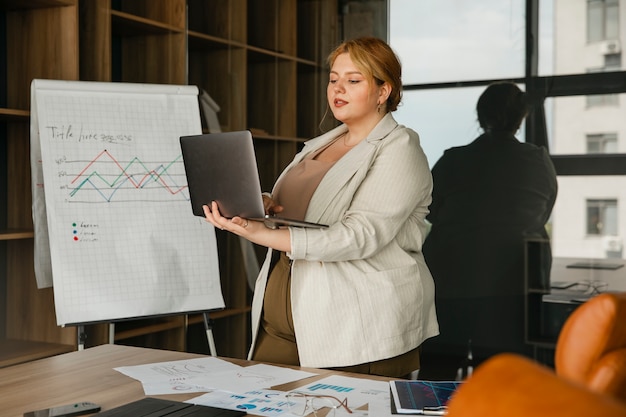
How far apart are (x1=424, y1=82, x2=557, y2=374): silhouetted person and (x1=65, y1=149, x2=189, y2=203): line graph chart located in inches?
51.1

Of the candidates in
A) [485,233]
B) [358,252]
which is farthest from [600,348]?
[485,233]

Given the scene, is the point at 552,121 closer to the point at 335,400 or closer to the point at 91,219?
→ the point at 91,219

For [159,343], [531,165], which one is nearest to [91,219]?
[159,343]

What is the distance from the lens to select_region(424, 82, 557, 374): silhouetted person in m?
3.52

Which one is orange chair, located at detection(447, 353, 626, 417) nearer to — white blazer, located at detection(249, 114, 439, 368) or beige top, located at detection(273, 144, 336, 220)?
white blazer, located at detection(249, 114, 439, 368)

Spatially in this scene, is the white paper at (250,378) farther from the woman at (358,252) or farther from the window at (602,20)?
the window at (602,20)

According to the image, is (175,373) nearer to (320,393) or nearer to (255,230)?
(320,393)

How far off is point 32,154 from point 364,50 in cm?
148

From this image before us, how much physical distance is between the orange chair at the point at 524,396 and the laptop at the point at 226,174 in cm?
148

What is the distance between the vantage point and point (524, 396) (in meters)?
0.47

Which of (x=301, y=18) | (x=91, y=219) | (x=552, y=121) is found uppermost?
(x=301, y=18)

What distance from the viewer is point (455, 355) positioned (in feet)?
12.2

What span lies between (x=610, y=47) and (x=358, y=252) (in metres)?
Answer: 1.96

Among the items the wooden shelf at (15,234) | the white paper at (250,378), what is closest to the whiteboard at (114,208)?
the wooden shelf at (15,234)
